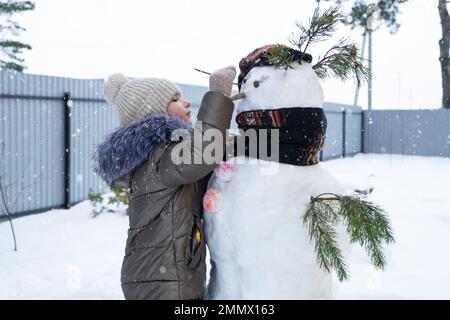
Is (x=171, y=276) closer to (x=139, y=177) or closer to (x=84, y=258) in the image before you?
(x=139, y=177)

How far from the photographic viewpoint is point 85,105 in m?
7.76

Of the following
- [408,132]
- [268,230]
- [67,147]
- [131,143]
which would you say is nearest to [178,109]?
[131,143]

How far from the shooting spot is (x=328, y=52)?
1631 millimetres

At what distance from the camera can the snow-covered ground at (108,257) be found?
384 centimetres

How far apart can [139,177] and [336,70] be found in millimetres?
846

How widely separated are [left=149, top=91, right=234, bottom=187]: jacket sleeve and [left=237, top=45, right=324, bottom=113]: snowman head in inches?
4.2

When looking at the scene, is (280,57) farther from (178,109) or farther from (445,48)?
(445,48)

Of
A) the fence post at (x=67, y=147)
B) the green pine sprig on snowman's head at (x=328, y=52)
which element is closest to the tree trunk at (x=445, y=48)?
the fence post at (x=67, y=147)

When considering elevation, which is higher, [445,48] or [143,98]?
[445,48]

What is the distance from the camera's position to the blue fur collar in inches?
64.7

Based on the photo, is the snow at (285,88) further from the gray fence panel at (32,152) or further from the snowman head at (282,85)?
the gray fence panel at (32,152)

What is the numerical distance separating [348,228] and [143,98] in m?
0.95
